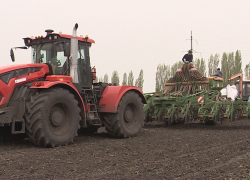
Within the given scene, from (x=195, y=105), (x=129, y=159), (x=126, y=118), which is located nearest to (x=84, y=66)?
(x=126, y=118)

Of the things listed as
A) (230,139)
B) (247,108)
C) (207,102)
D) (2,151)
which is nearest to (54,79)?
(2,151)

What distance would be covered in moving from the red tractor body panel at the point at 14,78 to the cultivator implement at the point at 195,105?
5391mm

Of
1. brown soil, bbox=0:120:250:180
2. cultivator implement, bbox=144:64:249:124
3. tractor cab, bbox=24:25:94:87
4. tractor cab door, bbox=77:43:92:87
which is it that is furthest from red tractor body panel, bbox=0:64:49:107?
cultivator implement, bbox=144:64:249:124

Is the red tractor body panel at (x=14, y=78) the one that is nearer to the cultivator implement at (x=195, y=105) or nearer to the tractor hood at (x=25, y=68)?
the tractor hood at (x=25, y=68)

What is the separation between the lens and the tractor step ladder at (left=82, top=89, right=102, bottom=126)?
28.3 ft

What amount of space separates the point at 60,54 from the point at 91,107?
4.92 feet

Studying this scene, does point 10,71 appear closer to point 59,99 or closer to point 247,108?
point 59,99

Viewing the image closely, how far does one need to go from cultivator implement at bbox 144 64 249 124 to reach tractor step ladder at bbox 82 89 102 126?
405cm

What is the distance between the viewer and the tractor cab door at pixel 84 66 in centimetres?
873

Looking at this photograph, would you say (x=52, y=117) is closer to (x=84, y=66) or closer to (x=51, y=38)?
(x=84, y=66)

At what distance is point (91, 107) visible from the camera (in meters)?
8.82

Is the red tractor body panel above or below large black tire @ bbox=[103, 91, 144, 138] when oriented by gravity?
above

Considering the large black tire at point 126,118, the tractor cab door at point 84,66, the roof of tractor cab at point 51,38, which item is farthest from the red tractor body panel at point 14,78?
the large black tire at point 126,118

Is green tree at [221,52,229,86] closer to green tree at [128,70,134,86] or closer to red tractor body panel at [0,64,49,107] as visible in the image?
green tree at [128,70,134,86]
